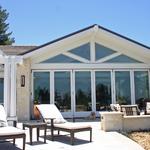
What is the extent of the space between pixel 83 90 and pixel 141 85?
3.72m

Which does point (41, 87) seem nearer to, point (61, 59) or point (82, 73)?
point (61, 59)

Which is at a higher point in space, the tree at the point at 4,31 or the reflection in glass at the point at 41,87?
the tree at the point at 4,31

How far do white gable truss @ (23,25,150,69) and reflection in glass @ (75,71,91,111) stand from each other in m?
0.59

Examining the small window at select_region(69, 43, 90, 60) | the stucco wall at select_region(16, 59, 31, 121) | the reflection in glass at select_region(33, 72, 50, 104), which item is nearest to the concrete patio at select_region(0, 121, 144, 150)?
the stucco wall at select_region(16, 59, 31, 121)

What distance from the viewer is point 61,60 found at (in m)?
19.0

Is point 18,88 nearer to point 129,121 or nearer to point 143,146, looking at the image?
point 129,121

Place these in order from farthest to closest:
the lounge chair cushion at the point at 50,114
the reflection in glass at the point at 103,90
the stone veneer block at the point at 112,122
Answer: the reflection in glass at the point at 103,90 < the stone veneer block at the point at 112,122 < the lounge chair cushion at the point at 50,114

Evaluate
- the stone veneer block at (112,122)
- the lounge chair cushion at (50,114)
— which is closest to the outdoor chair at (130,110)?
the stone veneer block at (112,122)

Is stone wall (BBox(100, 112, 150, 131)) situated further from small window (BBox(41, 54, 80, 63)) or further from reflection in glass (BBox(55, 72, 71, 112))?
small window (BBox(41, 54, 80, 63))

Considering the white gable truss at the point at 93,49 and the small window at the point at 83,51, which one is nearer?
the white gable truss at the point at 93,49

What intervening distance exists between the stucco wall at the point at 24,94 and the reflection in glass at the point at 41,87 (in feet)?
1.59

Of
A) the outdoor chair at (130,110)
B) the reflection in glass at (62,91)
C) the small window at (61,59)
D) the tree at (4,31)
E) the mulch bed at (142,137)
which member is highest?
the tree at (4,31)

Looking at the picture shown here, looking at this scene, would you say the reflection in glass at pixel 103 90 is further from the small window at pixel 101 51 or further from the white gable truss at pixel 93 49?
the small window at pixel 101 51

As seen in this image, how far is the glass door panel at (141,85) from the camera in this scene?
19.6 m
